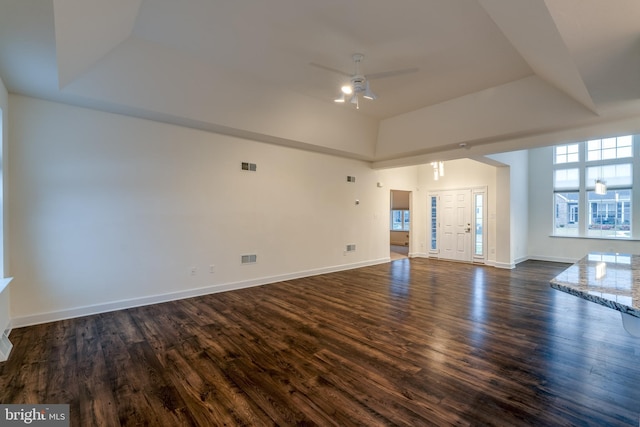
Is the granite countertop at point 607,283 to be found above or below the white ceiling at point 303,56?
below

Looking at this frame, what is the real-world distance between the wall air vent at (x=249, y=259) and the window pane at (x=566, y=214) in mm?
8748

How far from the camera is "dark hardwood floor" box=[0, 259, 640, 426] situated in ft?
6.50

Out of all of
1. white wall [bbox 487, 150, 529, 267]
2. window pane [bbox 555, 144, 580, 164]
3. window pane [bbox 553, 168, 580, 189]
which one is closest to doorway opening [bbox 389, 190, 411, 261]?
white wall [bbox 487, 150, 529, 267]

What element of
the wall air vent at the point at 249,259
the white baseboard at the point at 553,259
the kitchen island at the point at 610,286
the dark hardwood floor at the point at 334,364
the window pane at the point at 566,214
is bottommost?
the dark hardwood floor at the point at 334,364

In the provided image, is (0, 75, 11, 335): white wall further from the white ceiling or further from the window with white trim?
the window with white trim

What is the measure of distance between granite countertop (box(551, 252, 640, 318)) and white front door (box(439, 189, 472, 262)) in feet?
20.6

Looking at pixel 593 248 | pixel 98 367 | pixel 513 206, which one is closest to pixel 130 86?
pixel 98 367

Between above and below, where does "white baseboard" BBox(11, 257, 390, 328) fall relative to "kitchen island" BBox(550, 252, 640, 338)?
below

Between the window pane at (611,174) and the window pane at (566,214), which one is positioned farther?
the window pane at (566,214)

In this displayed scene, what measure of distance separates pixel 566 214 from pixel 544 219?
1.74 ft

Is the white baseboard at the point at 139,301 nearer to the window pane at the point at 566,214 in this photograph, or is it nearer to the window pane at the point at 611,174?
the window pane at the point at 566,214

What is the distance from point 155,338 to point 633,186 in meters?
10.8

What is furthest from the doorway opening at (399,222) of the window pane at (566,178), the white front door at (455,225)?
the window pane at (566,178)

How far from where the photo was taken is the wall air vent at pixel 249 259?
535 cm
